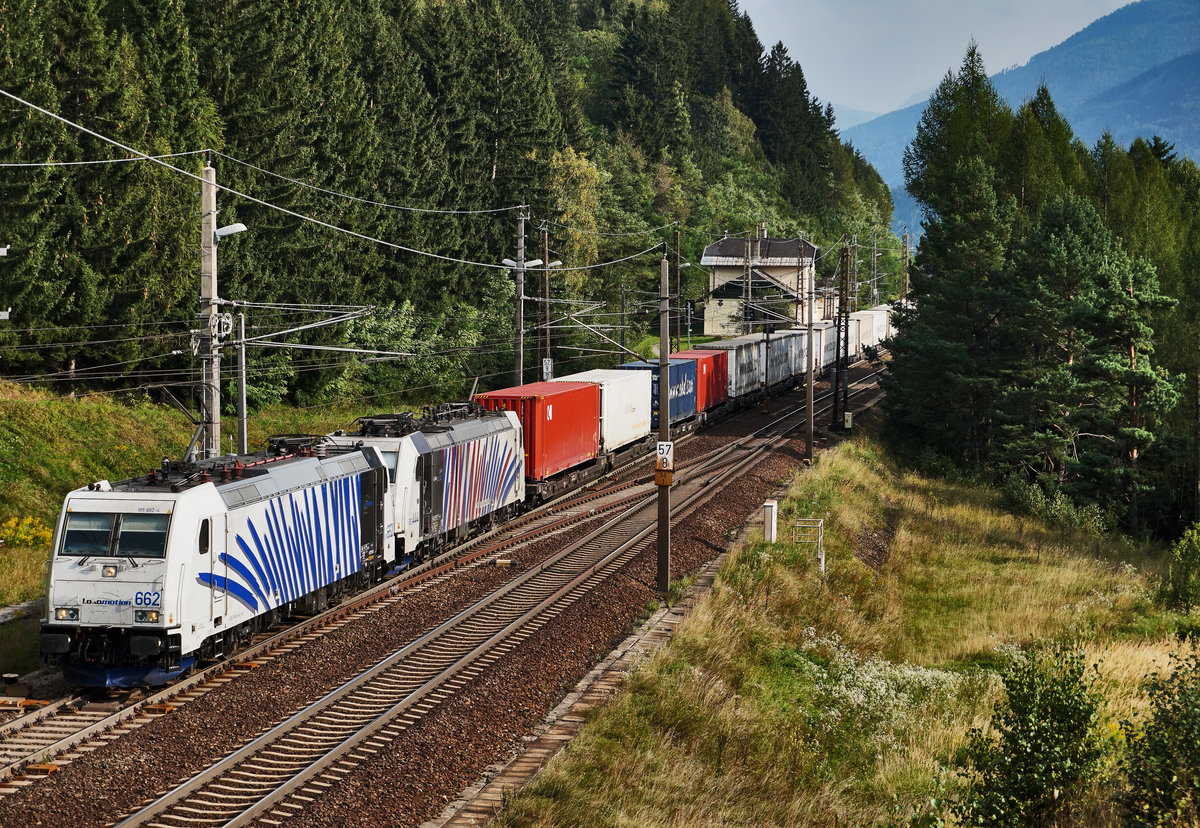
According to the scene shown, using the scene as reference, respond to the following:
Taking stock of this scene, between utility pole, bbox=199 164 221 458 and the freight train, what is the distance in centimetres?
179

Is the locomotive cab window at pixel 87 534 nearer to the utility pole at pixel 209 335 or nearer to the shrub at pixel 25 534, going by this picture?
the utility pole at pixel 209 335

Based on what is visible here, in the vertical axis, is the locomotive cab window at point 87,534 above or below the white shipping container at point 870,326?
below

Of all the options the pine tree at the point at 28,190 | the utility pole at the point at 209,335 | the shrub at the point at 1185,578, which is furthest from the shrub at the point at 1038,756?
the pine tree at the point at 28,190

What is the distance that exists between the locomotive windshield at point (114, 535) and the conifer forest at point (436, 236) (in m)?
12.7

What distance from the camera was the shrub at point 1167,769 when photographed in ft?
40.1

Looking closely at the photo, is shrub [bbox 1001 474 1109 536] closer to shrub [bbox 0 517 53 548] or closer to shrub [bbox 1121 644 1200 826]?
shrub [bbox 1121 644 1200 826]

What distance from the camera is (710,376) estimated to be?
2148 inches

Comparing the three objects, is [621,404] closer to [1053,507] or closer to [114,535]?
[1053,507]

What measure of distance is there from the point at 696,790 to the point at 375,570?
37.2ft

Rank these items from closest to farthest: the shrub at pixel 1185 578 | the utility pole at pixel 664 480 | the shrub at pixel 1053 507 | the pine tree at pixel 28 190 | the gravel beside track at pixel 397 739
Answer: the gravel beside track at pixel 397 739 < the utility pole at pixel 664 480 < the shrub at pixel 1185 578 < the pine tree at pixel 28 190 < the shrub at pixel 1053 507

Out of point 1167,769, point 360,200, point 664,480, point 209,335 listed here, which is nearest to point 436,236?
point 360,200

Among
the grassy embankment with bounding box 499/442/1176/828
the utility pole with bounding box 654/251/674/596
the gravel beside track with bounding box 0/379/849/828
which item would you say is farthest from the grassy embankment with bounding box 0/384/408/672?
the grassy embankment with bounding box 499/442/1176/828

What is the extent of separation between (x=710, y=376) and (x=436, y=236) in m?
19.9

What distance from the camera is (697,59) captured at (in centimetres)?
14875
